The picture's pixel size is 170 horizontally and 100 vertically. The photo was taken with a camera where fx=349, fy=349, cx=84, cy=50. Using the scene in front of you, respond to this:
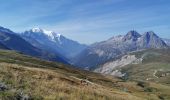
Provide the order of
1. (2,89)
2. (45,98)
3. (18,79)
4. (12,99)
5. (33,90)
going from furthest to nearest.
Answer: (18,79) < (33,90) < (45,98) < (2,89) < (12,99)

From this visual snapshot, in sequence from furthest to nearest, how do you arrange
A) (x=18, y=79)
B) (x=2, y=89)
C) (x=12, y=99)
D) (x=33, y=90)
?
(x=18, y=79) → (x=33, y=90) → (x=2, y=89) → (x=12, y=99)

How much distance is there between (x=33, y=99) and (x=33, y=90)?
238 cm

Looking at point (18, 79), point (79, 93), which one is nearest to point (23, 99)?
point (18, 79)

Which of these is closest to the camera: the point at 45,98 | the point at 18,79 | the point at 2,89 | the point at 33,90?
the point at 2,89

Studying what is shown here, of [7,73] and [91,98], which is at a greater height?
[7,73]

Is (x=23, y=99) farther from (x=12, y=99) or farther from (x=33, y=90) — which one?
(x=33, y=90)

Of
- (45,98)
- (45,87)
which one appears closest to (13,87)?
(45,98)

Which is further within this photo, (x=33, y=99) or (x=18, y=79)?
(x=18, y=79)

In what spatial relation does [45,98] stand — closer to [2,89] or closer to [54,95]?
[54,95]

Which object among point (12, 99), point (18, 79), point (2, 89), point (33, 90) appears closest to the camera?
point (12, 99)

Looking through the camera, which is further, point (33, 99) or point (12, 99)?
point (33, 99)

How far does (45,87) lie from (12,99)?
22.5 feet

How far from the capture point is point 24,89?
74.3 ft

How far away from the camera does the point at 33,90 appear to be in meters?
23.1
